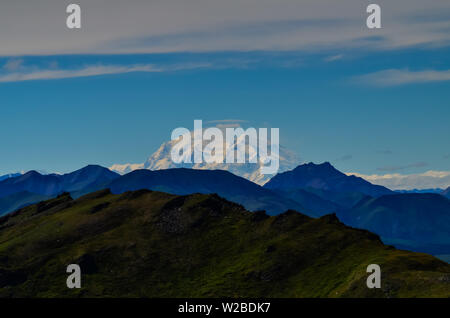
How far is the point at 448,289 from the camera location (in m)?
198
